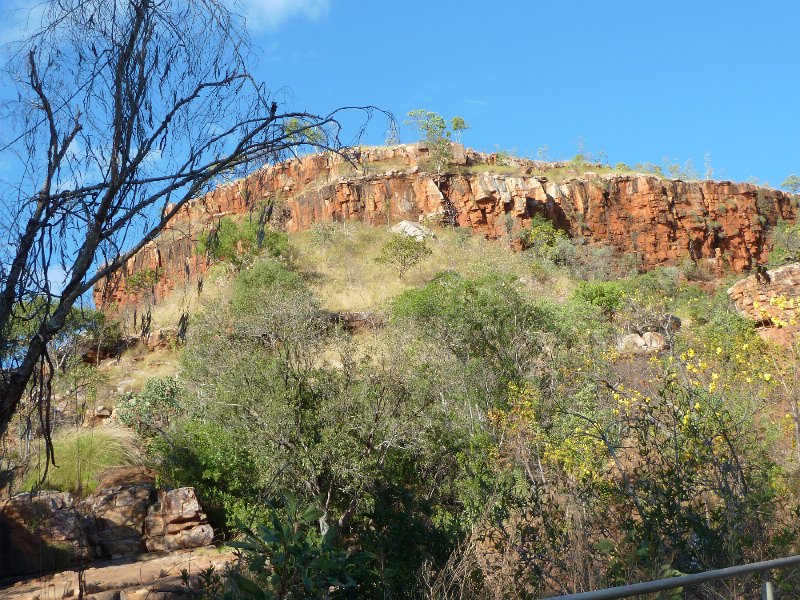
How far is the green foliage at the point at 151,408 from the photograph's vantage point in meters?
18.0

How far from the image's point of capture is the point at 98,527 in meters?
14.1

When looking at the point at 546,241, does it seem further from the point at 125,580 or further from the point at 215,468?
the point at 125,580

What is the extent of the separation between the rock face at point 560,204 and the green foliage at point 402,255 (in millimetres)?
8923

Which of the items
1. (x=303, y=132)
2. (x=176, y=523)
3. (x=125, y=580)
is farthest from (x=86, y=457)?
(x=303, y=132)

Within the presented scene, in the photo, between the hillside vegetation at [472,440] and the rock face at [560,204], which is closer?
the hillside vegetation at [472,440]

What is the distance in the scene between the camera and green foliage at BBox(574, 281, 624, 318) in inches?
1051

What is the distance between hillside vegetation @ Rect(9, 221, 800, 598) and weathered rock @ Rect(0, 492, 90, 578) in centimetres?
184

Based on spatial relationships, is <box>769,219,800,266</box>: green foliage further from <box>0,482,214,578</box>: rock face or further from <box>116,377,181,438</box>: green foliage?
<box>0,482,214,578</box>: rock face

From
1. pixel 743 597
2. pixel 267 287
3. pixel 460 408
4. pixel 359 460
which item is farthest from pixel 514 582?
pixel 267 287

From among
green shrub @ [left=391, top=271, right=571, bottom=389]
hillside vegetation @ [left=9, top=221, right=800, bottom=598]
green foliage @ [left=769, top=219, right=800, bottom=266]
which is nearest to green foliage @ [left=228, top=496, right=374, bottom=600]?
hillside vegetation @ [left=9, top=221, right=800, bottom=598]

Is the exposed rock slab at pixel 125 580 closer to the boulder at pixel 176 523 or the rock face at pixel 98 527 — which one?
the boulder at pixel 176 523

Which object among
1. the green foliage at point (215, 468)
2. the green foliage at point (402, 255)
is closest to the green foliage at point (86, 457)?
the green foliage at point (215, 468)

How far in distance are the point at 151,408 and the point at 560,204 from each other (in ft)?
126

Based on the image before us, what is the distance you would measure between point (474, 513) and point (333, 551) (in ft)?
13.1
